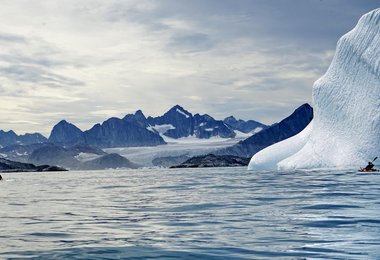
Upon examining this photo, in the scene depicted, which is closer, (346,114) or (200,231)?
(200,231)

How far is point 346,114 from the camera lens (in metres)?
78.0

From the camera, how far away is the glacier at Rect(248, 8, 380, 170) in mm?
72562

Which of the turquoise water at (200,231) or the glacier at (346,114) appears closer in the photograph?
the turquoise water at (200,231)

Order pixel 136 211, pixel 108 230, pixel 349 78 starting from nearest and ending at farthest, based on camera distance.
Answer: pixel 108 230 < pixel 136 211 < pixel 349 78

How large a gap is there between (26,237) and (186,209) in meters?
8.88

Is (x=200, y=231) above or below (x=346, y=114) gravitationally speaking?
below

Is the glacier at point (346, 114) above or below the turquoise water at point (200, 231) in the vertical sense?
above

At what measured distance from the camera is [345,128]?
7662cm

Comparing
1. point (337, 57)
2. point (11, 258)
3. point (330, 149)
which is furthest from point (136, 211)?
point (337, 57)

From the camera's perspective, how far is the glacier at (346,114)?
72.6m

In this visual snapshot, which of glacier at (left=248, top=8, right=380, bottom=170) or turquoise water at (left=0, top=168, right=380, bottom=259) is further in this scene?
glacier at (left=248, top=8, right=380, bottom=170)

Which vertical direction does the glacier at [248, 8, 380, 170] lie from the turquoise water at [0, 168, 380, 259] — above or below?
above

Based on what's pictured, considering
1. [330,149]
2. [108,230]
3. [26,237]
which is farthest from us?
[330,149]

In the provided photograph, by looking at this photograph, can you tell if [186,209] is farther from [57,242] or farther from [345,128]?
[345,128]
